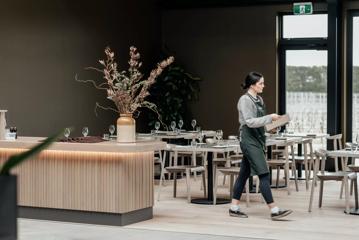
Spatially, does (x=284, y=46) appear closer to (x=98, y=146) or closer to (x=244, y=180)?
(x=244, y=180)

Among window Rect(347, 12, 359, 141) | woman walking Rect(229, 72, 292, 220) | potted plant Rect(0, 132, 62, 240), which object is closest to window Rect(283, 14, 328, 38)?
window Rect(347, 12, 359, 141)

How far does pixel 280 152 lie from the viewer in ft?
34.5

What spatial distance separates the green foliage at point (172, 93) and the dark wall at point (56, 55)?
84 cm

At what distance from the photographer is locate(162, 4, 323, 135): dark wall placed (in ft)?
40.9

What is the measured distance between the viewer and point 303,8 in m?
11.9

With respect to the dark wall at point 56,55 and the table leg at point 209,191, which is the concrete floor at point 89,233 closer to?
the table leg at point 209,191

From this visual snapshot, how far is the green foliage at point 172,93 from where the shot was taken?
1232cm

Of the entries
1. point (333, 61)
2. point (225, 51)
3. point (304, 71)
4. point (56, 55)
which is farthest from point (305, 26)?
point (56, 55)

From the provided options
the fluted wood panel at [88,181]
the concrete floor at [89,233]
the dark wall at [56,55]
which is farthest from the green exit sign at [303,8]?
the concrete floor at [89,233]

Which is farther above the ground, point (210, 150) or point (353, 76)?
point (353, 76)

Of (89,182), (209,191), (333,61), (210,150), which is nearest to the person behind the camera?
(89,182)

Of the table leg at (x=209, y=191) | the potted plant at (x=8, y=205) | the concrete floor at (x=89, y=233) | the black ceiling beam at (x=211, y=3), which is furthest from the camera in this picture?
the black ceiling beam at (x=211, y=3)

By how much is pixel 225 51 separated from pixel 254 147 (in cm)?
588

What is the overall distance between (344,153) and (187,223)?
1726 millimetres
